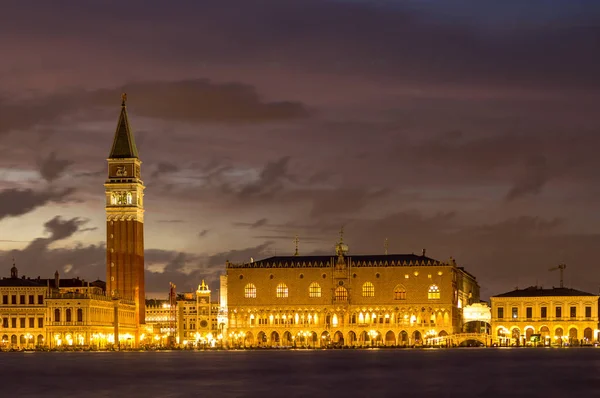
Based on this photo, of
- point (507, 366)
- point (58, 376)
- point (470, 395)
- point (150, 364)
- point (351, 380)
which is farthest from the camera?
point (150, 364)

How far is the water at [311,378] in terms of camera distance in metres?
96.1

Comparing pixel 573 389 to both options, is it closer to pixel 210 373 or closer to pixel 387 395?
pixel 387 395

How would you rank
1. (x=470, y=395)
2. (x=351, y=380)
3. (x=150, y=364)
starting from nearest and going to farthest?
(x=470, y=395)
(x=351, y=380)
(x=150, y=364)

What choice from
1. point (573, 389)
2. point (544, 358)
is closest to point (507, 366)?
point (544, 358)

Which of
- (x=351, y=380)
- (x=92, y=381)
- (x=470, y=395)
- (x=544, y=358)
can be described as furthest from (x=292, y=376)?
(x=544, y=358)

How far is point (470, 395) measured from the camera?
305 ft

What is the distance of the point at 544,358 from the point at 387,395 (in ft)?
198

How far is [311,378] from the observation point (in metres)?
113

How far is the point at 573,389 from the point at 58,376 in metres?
45.7

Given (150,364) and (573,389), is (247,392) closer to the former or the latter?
(573,389)

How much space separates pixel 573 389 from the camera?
9762 centimetres

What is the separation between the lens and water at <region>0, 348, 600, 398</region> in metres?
96.1

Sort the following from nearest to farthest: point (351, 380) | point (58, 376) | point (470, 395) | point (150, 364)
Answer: point (470, 395) → point (351, 380) → point (58, 376) → point (150, 364)

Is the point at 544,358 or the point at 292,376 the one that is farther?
the point at 544,358
